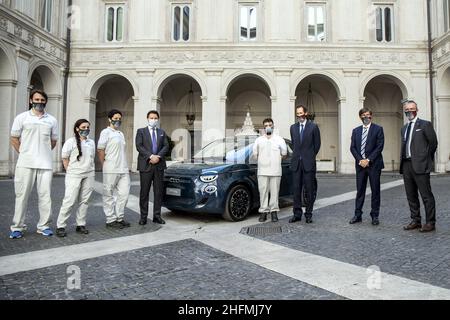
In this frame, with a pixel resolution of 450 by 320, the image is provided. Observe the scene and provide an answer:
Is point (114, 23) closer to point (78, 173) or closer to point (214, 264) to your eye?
point (78, 173)

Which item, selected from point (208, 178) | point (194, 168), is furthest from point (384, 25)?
point (208, 178)

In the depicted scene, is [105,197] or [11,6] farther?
[11,6]

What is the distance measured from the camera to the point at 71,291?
124 inches

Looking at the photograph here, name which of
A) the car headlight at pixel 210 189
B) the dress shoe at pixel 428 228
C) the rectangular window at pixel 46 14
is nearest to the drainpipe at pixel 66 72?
the rectangular window at pixel 46 14

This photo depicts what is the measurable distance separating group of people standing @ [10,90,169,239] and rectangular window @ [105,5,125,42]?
642 inches

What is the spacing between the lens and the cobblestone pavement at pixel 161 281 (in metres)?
3.07

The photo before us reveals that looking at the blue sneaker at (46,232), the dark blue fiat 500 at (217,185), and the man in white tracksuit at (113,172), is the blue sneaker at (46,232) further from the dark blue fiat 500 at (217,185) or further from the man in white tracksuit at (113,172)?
the dark blue fiat 500 at (217,185)

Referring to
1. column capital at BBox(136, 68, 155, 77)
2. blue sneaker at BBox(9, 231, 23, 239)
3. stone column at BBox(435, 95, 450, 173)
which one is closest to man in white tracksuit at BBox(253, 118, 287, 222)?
blue sneaker at BBox(9, 231, 23, 239)

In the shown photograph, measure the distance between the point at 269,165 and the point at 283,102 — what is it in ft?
45.6
